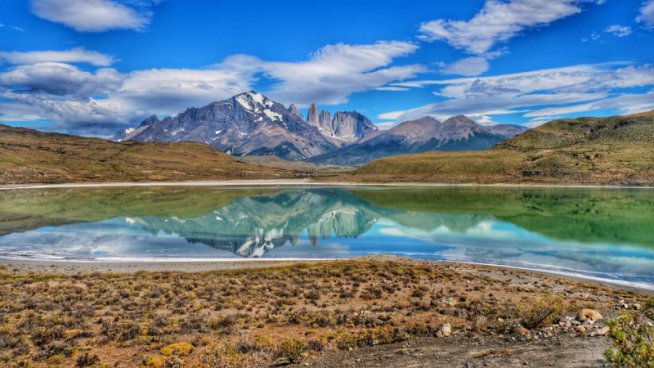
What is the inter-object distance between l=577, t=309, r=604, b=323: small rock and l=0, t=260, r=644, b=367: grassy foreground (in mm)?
90

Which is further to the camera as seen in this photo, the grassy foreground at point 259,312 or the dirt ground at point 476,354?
the grassy foreground at point 259,312

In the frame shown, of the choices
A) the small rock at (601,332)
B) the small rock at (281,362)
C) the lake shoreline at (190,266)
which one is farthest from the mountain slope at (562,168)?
the small rock at (281,362)

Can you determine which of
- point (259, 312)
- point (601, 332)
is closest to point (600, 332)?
point (601, 332)

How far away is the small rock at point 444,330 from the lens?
16500 millimetres

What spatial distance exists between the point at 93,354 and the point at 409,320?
12.7 metres

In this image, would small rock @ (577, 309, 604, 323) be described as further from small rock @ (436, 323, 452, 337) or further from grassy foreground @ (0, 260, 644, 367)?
small rock @ (436, 323, 452, 337)

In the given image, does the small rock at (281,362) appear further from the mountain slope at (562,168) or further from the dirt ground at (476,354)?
the mountain slope at (562,168)

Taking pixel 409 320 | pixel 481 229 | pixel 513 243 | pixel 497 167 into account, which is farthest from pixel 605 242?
pixel 497 167

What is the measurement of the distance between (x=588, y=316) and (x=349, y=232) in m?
42.4

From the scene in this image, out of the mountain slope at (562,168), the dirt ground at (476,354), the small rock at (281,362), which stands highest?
the mountain slope at (562,168)

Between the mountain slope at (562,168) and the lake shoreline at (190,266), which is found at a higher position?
the mountain slope at (562,168)

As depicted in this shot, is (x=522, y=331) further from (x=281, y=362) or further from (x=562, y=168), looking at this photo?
(x=562, y=168)

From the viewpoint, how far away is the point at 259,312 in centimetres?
2041

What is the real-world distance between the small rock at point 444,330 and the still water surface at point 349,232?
20.6 meters
